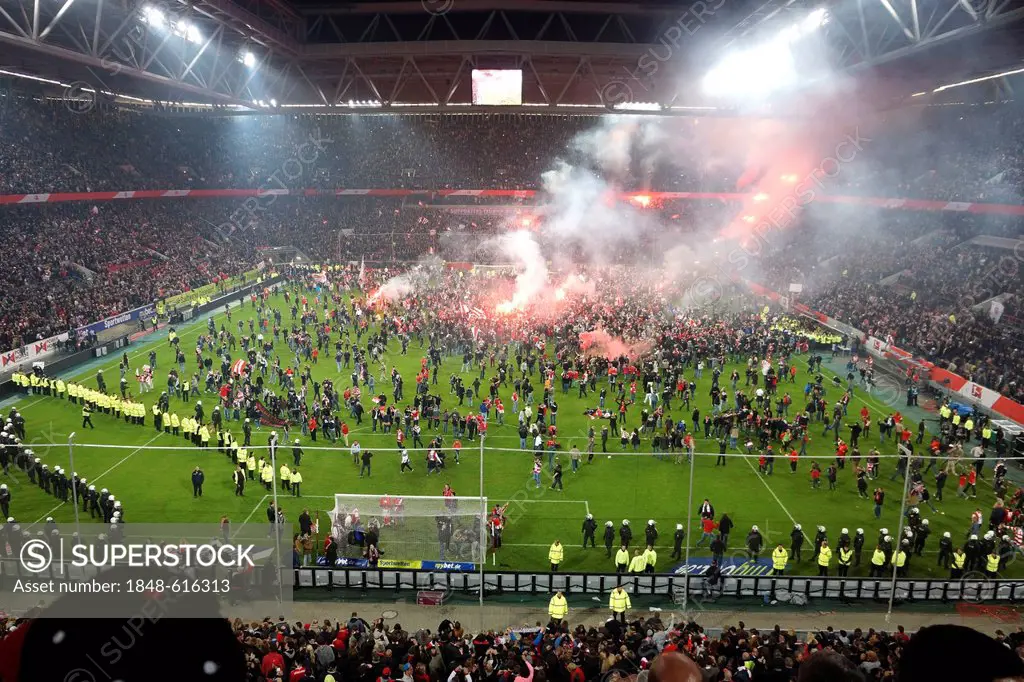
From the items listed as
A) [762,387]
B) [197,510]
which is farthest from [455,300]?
[197,510]

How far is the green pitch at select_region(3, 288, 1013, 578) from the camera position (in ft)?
62.8

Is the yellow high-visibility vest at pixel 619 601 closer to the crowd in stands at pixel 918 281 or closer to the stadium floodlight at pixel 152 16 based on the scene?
the crowd in stands at pixel 918 281

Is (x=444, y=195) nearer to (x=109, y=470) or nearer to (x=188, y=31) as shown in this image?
(x=188, y=31)

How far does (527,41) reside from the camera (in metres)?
23.9

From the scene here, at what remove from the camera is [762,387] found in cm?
3147

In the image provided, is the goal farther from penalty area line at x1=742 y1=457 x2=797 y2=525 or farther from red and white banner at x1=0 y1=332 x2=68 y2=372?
red and white banner at x1=0 y1=332 x2=68 y2=372

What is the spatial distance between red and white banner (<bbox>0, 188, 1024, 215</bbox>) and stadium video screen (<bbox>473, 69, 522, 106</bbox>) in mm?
27141

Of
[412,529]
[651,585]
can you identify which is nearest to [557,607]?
[651,585]

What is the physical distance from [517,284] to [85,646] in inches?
1825

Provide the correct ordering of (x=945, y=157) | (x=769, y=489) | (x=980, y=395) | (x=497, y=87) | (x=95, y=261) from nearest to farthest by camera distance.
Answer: (x=769, y=489) → (x=497, y=87) → (x=980, y=395) → (x=95, y=261) → (x=945, y=157)

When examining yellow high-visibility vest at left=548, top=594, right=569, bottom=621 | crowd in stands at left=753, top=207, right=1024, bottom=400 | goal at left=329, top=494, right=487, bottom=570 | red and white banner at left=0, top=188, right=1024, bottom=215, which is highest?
red and white banner at left=0, top=188, right=1024, bottom=215

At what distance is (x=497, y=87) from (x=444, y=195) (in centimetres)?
4087

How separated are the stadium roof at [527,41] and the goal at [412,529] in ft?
50.1

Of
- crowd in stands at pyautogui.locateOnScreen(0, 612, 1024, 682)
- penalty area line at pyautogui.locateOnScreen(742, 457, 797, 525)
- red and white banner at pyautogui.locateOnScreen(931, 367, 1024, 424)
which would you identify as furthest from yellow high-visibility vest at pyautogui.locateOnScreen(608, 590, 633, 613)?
red and white banner at pyautogui.locateOnScreen(931, 367, 1024, 424)
